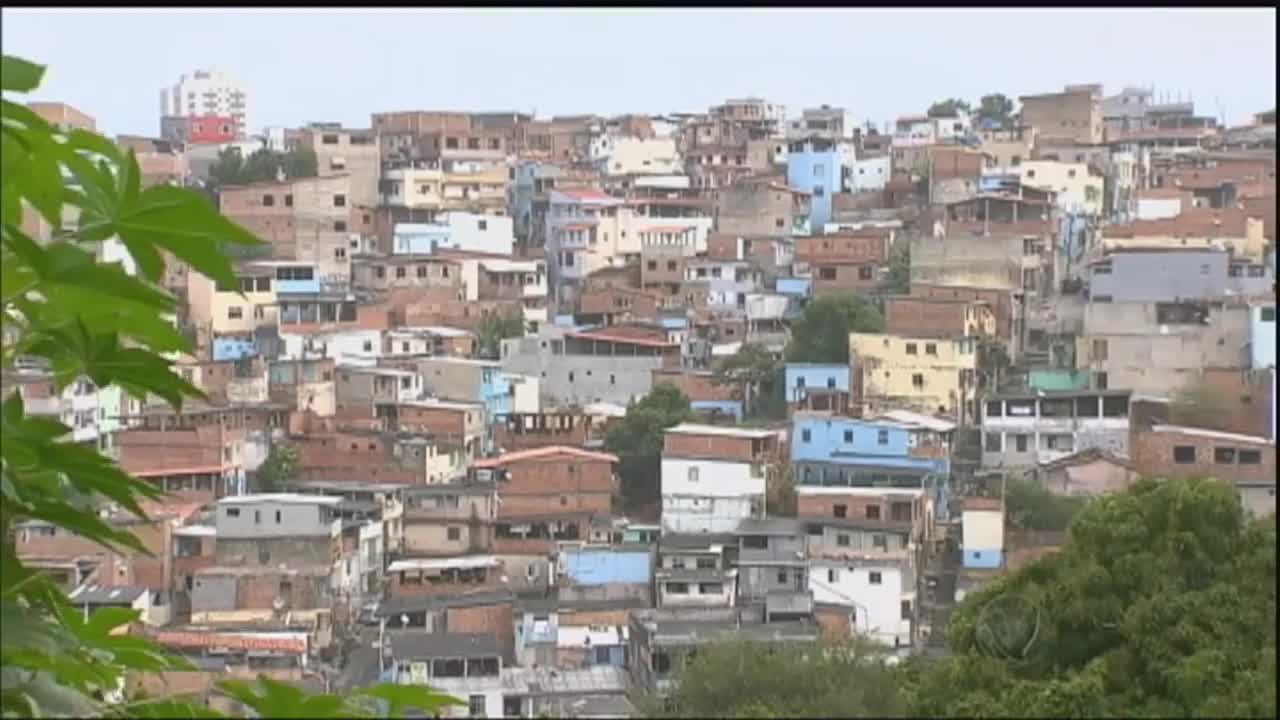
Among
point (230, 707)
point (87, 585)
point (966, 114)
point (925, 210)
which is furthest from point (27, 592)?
point (966, 114)

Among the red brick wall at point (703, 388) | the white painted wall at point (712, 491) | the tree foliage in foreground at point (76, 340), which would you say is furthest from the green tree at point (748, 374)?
the tree foliage in foreground at point (76, 340)

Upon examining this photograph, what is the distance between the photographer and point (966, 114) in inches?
798

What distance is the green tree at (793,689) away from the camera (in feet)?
3.09

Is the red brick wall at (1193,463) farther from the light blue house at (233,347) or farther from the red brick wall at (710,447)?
the light blue house at (233,347)

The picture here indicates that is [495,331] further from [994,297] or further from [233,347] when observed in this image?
[994,297]

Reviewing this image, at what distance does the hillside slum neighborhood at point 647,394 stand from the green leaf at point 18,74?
3.41 m

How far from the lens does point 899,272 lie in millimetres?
12047

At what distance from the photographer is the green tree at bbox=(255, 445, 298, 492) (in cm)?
945

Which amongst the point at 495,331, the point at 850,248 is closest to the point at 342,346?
the point at 495,331

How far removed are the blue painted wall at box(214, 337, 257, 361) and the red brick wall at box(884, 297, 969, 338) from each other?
3310mm

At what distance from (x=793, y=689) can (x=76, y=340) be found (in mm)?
821

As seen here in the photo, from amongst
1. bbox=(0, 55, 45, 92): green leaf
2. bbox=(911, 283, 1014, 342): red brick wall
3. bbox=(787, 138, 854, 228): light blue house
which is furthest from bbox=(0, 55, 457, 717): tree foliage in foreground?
bbox=(787, 138, 854, 228): light blue house

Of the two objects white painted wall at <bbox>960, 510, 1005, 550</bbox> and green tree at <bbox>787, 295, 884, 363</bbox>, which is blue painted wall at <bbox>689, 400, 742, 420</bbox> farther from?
white painted wall at <bbox>960, 510, 1005, 550</bbox>

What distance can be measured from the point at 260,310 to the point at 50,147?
11239 mm
